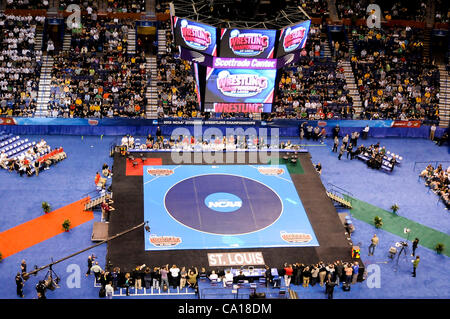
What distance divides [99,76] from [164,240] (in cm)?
1960

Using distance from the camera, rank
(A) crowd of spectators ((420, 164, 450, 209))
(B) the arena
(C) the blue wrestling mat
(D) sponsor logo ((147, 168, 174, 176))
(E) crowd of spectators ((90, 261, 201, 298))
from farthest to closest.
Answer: (D) sponsor logo ((147, 168, 174, 176)) < (A) crowd of spectators ((420, 164, 450, 209)) < (C) the blue wrestling mat < (B) the arena < (E) crowd of spectators ((90, 261, 201, 298))

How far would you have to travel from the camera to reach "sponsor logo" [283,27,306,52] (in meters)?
30.6

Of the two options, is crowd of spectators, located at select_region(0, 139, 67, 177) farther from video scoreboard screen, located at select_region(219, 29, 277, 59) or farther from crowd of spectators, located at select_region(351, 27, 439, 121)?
crowd of spectators, located at select_region(351, 27, 439, 121)

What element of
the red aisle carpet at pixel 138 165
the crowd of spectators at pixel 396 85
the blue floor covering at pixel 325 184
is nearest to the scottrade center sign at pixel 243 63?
the red aisle carpet at pixel 138 165

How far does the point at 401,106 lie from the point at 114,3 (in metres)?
26.3

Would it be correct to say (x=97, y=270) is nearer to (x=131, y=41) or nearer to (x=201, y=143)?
(x=201, y=143)

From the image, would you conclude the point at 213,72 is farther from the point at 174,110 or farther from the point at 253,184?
the point at 174,110

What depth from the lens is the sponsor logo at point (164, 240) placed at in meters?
30.0

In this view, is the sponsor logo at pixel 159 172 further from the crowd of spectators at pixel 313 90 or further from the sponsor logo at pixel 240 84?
the crowd of spectators at pixel 313 90

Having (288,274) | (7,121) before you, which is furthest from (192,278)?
(7,121)

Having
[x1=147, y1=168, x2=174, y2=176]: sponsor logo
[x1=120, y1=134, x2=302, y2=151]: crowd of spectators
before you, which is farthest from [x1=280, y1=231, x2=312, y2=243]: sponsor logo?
[x1=120, y1=134, x2=302, y2=151]: crowd of spectators

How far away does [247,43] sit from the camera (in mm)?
30266

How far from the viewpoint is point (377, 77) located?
48.3m

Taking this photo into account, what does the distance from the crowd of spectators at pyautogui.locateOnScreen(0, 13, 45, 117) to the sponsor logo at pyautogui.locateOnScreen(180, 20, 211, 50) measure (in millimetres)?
17735
